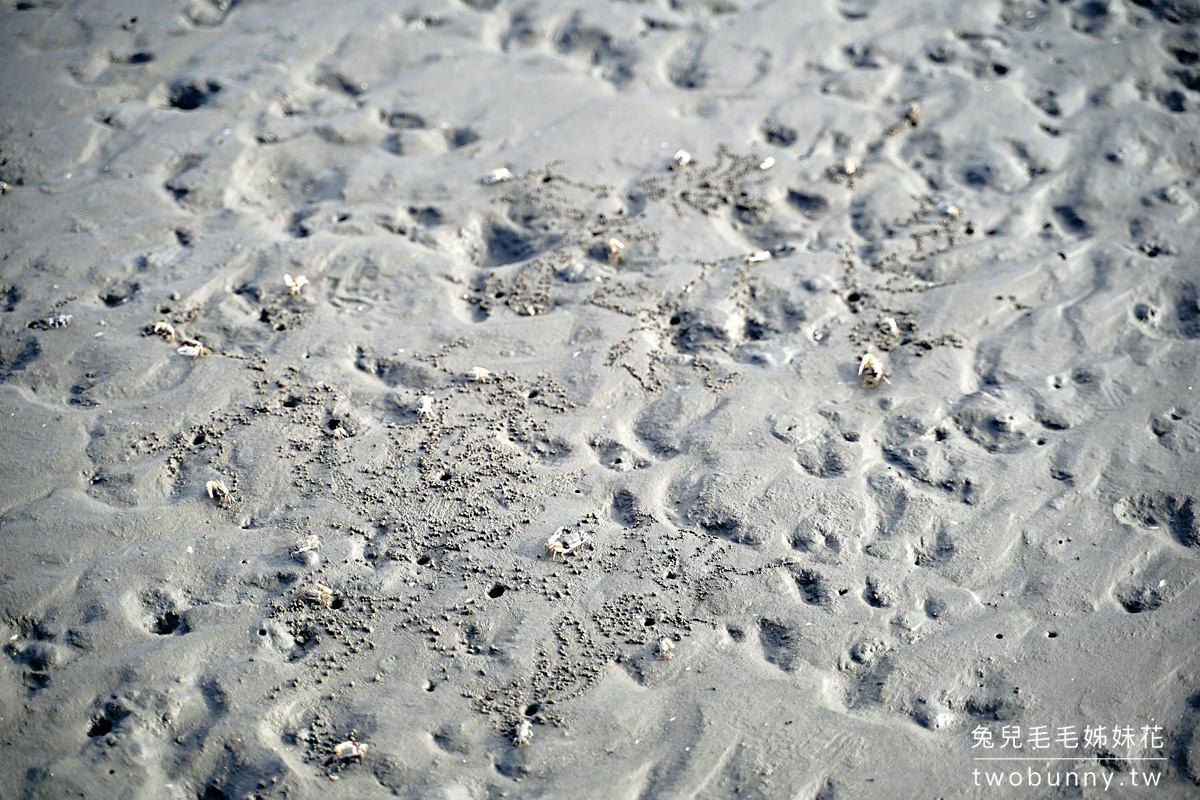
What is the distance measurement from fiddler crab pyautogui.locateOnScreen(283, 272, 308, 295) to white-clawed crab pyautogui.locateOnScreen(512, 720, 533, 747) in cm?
242

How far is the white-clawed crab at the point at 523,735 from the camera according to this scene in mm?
2516

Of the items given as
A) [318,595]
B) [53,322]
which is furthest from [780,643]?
[53,322]

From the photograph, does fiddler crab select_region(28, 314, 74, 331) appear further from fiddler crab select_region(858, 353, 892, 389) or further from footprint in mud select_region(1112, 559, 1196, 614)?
footprint in mud select_region(1112, 559, 1196, 614)

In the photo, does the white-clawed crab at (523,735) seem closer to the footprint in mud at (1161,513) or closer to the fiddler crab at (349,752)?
the fiddler crab at (349,752)

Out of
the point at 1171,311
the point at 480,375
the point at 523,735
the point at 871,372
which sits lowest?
the point at 523,735

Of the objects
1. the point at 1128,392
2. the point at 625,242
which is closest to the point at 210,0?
the point at 625,242

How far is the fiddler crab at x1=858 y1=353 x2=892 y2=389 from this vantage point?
3561 millimetres

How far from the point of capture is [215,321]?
3.85 m

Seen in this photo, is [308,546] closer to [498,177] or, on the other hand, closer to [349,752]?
[349,752]

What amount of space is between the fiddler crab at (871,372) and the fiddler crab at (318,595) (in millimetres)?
2324

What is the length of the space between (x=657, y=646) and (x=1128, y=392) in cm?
234

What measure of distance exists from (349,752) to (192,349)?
204 centimetres

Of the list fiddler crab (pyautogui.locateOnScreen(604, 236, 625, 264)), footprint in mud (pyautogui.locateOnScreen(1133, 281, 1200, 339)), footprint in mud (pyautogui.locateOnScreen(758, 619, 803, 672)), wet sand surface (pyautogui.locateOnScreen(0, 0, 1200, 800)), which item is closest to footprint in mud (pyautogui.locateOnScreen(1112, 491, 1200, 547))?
wet sand surface (pyautogui.locateOnScreen(0, 0, 1200, 800))

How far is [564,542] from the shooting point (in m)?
3.03
